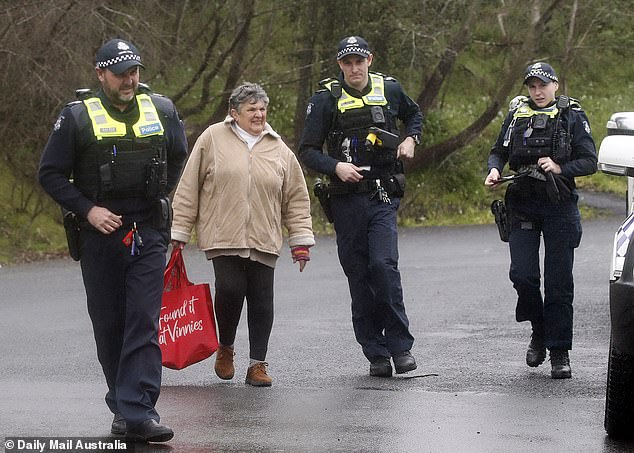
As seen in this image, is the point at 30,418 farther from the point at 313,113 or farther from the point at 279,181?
the point at 313,113

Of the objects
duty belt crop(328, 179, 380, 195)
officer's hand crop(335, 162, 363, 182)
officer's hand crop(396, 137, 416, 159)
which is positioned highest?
officer's hand crop(396, 137, 416, 159)

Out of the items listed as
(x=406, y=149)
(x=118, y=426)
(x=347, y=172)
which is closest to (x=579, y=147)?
(x=406, y=149)

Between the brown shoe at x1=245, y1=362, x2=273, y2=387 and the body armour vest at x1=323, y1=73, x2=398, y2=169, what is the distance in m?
1.37

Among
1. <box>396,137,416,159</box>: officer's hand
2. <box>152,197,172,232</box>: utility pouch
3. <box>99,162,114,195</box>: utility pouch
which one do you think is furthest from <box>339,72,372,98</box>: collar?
<box>99,162,114,195</box>: utility pouch

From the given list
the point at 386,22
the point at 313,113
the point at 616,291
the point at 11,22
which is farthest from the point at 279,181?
the point at 386,22

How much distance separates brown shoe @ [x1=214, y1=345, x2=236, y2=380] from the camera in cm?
862

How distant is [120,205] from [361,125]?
7.66 ft

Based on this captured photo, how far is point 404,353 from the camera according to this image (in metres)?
8.73

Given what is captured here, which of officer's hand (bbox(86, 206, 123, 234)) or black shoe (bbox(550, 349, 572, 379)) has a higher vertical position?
officer's hand (bbox(86, 206, 123, 234))

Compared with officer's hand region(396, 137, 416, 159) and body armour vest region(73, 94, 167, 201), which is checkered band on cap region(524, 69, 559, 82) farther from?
body armour vest region(73, 94, 167, 201)

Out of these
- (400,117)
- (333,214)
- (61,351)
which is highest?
(400,117)

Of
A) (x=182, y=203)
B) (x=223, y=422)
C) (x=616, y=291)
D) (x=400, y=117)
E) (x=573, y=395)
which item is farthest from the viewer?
(x=400, y=117)

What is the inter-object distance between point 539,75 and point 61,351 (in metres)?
3.75

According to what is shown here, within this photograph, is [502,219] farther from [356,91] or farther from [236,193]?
[236,193]
